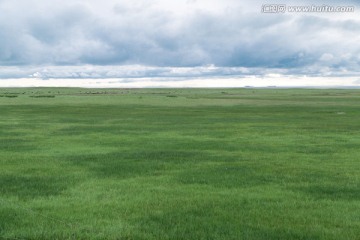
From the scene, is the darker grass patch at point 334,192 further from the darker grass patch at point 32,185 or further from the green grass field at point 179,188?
the darker grass patch at point 32,185

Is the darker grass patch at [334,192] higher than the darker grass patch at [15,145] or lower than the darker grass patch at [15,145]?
higher


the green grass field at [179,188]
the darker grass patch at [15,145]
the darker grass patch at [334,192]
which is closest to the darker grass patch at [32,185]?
the green grass field at [179,188]

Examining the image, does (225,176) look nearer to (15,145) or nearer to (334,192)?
(334,192)

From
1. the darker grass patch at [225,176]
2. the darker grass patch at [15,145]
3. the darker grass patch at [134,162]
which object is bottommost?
the darker grass patch at [15,145]

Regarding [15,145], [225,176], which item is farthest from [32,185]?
[15,145]

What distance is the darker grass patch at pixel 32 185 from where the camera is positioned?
1795 cm

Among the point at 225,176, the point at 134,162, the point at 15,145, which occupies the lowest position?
the point at 15,145

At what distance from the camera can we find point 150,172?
22484 millimetres

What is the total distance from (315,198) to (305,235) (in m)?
4.47

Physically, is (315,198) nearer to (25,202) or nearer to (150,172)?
(150,172)

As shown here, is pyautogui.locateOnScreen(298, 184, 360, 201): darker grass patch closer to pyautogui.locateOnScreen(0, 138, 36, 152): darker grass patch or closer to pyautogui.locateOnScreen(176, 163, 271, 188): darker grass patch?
pyautogui.locateOnScreen(176, 163, 271, 188): darker grass patch

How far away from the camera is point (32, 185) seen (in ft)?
63.8

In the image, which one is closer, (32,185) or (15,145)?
(32,185)

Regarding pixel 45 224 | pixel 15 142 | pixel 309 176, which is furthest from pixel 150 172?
pixel 15 142
